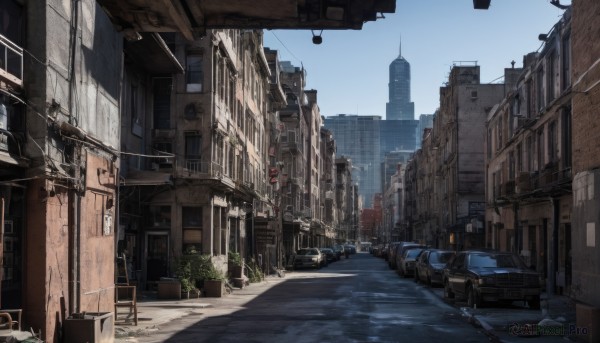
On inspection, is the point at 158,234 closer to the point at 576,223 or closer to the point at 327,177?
the point at 576,223

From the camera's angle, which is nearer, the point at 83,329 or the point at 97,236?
the point at 83,329

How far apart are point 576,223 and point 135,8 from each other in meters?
10.7

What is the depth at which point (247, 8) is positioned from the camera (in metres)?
13.2

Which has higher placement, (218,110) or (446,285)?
(218,110)

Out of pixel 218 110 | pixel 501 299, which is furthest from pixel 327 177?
pixel 501 299

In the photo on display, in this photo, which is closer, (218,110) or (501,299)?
(501,299)

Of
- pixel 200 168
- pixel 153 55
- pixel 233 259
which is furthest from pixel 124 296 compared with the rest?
pixel 233 259

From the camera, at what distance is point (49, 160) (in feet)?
37.4

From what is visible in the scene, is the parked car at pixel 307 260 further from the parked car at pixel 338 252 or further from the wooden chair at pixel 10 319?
the wooden chair at pixel 10 319

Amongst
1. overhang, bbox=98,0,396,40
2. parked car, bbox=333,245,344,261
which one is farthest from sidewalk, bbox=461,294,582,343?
parked car, bbox=333,245,344,261

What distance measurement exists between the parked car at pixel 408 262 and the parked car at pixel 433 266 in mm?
4246

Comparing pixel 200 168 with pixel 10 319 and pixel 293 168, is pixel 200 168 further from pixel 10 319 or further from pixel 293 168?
pixel 293 168

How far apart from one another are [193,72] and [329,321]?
1591 cm

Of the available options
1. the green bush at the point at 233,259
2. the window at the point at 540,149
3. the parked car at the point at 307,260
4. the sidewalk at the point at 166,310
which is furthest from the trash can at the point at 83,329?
the parked car at the point at 307,260
